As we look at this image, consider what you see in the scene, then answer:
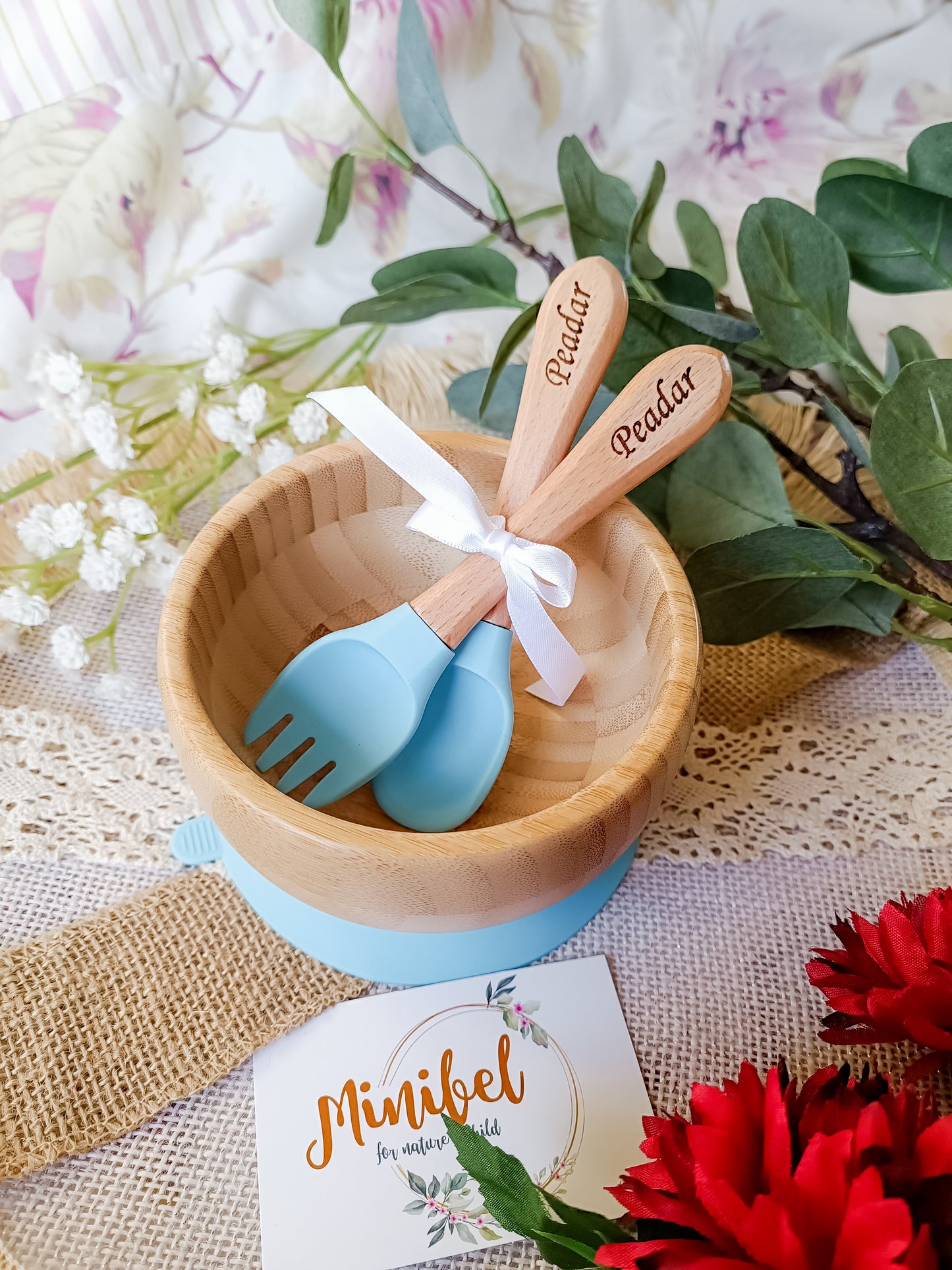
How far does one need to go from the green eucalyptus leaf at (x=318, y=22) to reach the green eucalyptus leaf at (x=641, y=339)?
270mm

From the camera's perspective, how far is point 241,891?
2.21ft

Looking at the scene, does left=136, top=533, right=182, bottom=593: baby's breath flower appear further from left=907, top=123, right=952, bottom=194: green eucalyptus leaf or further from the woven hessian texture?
left=907, top=123, right=952, bottom=194: green eucalyptus leaf

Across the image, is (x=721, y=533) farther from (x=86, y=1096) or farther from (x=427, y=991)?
(x=86, y=1096)

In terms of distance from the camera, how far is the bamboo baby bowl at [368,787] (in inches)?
19.9

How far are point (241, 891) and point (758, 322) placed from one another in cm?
49

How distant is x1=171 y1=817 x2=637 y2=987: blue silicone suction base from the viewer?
611mm

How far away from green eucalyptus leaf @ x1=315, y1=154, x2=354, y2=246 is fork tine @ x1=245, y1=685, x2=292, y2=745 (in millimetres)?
372

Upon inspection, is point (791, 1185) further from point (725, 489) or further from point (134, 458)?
point (134, 458)

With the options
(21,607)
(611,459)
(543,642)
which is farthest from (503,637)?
(21,607)

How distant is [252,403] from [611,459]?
0.33m

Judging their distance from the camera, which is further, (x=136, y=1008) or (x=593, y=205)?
(x=593, y=205)

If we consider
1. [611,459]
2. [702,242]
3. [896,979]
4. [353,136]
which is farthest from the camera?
[353,136]

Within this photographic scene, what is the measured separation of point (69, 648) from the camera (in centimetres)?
76

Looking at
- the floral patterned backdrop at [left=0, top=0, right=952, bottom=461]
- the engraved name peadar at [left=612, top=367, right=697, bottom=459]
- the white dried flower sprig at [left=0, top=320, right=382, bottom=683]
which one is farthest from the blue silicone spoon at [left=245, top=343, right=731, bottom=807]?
the floral patterned backdrop at [left=0, top=0, right=952, bottom=461]
